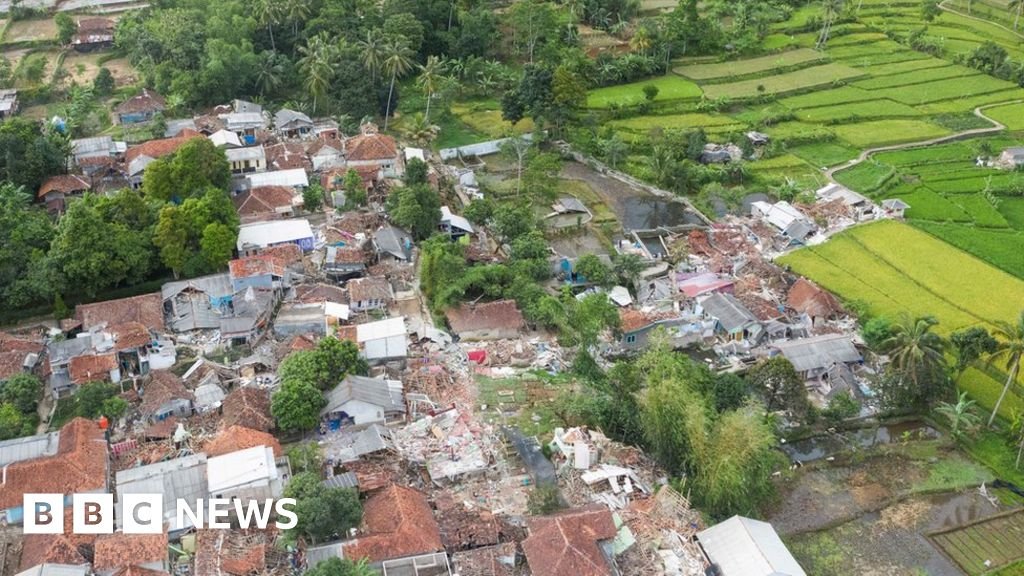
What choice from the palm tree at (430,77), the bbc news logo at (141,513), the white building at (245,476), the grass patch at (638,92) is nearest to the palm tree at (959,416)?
the bbc news logo at (141,513)

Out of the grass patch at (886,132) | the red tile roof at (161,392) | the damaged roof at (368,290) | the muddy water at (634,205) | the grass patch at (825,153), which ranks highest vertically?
the grass patch at (886,132)

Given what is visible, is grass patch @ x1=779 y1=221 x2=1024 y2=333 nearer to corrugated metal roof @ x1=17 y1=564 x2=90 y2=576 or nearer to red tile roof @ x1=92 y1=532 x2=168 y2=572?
red tile roof @ x1=92 y1=532 x2=168 y2=572

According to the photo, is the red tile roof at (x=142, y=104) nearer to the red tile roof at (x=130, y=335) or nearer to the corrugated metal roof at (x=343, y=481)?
the red tile roof at (x=130, y=335)

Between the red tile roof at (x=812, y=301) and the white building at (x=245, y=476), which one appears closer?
the white building at (x=245, y=476)

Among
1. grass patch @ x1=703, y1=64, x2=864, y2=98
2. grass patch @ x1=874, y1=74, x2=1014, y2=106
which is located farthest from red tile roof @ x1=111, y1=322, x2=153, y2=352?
grass patch @ x1=874, y1=74, x2=1014, y2=106

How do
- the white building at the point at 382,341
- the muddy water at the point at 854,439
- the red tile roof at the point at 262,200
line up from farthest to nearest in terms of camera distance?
the red tile roof at the point at 262,200 → the white building at the point at 382,341 → the muddy water at the point at 854,439

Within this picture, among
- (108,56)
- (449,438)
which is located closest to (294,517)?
(449,438)
